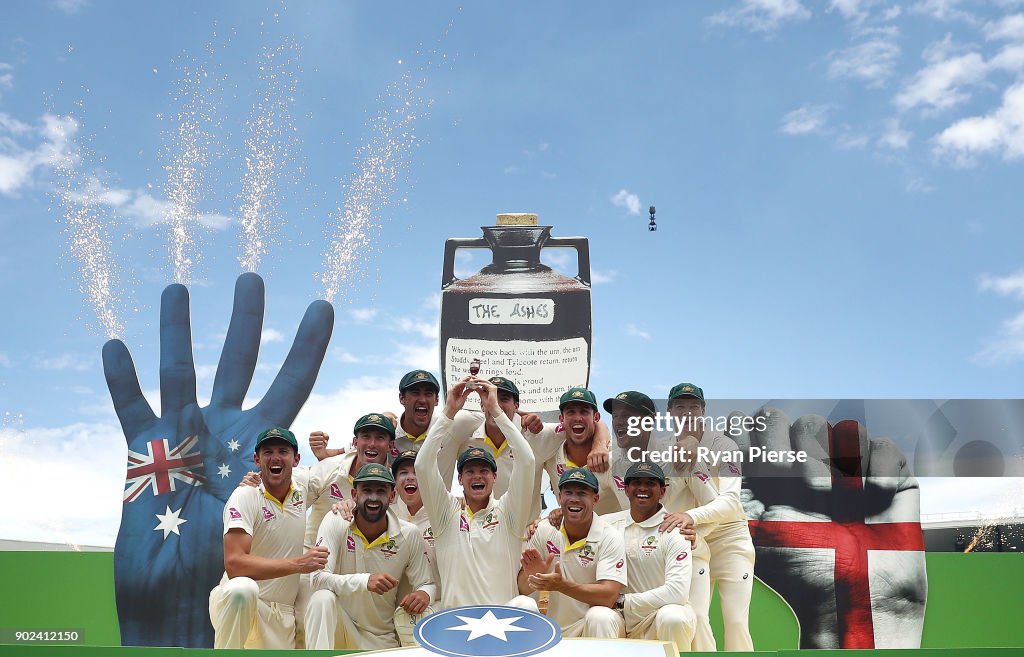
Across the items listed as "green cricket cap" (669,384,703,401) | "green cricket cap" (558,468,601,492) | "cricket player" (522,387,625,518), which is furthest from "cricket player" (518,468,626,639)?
"green cricket cap" (669,384,703,401)

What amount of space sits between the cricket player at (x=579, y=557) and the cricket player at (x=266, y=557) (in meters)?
1.50

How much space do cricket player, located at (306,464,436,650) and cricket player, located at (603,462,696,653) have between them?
1.40m

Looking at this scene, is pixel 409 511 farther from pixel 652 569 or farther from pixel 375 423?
pixel 652 569

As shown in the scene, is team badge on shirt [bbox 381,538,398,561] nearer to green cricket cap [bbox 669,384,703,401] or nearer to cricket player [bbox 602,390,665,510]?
cricket player [bbox 602,390,665,510]

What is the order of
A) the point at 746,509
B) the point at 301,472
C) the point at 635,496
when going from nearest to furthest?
the point at 635,496 → the point at 301,472 → the point at 746,509

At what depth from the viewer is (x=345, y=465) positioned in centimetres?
681

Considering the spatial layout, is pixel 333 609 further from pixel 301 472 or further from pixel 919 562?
pixel 919 562

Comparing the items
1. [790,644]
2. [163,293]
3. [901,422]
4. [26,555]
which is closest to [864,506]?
[901,422]

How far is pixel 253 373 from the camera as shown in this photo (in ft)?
35.3

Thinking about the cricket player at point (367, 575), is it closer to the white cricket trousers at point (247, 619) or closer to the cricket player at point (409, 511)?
the cricket player at point (409, 511)

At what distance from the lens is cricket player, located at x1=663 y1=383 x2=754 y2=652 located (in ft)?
22.7

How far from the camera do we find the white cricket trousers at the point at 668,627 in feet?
18.4

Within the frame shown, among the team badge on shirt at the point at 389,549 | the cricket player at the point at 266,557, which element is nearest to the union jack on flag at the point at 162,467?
the cricket player at the point at 266,557

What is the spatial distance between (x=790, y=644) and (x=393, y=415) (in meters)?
4.55
